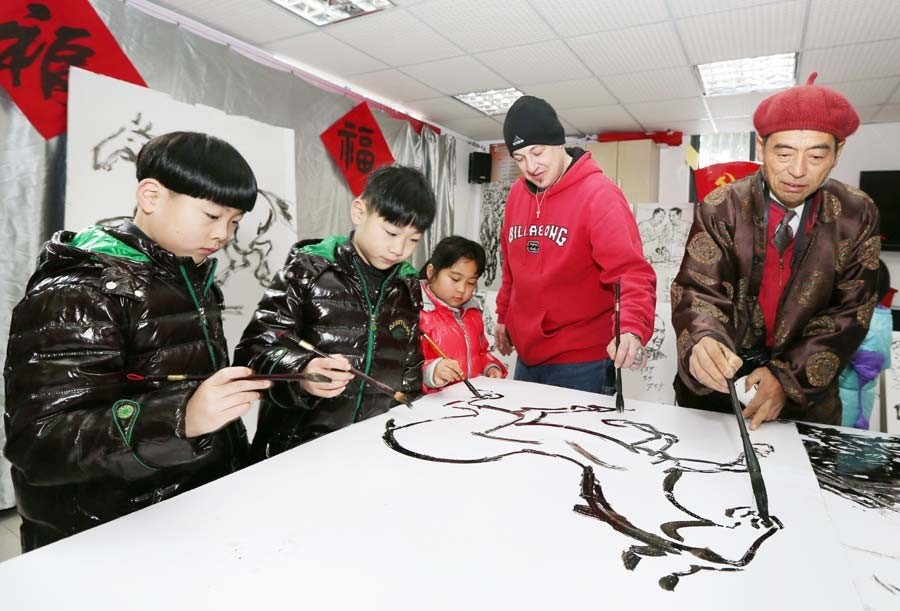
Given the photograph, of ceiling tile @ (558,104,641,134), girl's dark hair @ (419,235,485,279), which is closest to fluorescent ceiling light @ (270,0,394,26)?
girl's dark hair @ (419,235,485,279)

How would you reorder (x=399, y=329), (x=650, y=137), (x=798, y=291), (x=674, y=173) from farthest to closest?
(x=674, y=173)
(x=650, y=137)
(x=399, y=329)
(x=798, y=291)

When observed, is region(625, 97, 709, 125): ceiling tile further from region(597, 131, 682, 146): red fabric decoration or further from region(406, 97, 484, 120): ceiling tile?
region(406, 97, 484, 120): ceiling tile

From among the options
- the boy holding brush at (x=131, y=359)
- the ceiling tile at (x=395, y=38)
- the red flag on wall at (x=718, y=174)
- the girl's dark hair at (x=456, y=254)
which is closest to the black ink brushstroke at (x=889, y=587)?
the boy holding brush at (x=131, y=359)

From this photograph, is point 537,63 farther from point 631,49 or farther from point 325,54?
point 325,54

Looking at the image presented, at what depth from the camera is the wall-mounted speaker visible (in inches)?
199

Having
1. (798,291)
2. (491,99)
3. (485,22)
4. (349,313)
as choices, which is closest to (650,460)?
(798,291)

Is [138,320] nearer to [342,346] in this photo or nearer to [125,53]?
[342,346]

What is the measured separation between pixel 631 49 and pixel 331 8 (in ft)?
5.33

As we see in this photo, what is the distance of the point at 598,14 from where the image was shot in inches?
101

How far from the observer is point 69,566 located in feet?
1.63

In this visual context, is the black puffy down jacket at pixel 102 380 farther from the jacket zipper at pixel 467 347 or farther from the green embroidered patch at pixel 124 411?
the jacket zipper at pixel 467 347

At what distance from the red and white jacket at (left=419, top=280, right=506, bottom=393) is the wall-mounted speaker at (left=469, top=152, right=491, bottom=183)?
3324 millimetres

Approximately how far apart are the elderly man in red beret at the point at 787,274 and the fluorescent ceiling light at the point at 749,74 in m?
2.39

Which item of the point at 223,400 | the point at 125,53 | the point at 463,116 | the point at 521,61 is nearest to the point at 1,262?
the point at 125,53
